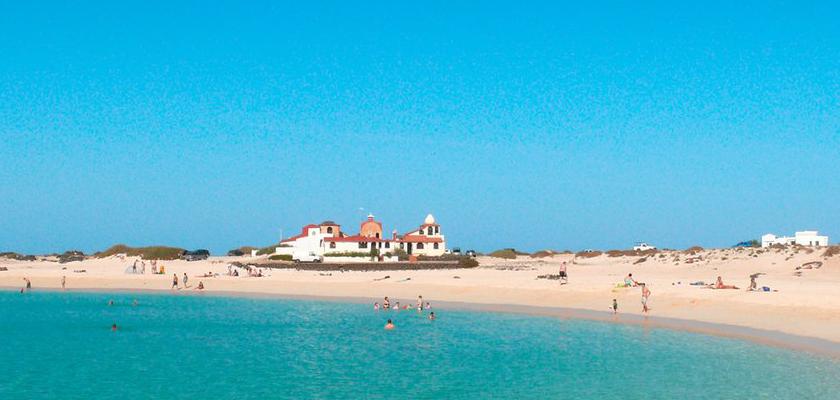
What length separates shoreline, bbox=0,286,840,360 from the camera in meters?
34.6

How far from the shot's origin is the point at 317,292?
71062 millimetres

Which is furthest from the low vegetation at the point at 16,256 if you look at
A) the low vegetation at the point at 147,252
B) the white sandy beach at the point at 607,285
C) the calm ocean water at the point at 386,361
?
the calm ocean water at the point at 386,361

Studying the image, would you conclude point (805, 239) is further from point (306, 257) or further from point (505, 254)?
point (306, 257)

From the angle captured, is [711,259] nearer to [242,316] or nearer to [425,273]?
[425,273]

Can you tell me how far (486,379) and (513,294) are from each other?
105ft

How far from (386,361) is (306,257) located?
72.4 metres

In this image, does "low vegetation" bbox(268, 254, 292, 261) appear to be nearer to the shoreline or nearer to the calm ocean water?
the shoreline

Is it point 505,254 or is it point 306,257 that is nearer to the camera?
point 306,257

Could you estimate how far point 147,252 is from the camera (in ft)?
425

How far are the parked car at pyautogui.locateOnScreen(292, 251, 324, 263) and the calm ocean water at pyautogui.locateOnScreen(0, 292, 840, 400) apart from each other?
47.7 metres

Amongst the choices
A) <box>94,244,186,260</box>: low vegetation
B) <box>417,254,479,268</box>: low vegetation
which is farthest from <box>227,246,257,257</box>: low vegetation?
<box>417,254,479,268</box>: low vegetation

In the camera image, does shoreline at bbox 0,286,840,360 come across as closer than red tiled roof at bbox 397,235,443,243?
Yes

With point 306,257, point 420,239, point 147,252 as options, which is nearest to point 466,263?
point 420,239

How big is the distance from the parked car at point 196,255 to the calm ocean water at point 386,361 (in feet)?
227
